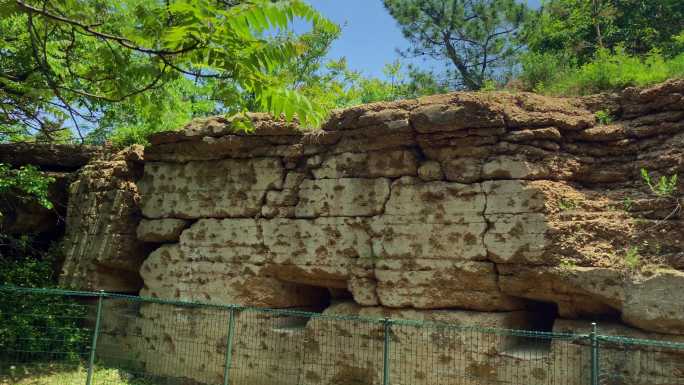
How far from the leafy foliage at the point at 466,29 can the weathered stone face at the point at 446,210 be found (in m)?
8.34

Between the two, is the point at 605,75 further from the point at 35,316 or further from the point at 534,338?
the point at 35,316

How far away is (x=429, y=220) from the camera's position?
764cm

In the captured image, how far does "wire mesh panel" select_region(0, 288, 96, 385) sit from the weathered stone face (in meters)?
1.70

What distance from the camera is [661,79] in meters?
7.24

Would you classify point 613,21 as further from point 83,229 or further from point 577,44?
point 83,229

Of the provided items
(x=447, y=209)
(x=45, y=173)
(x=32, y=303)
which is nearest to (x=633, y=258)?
(x=447, y=209)

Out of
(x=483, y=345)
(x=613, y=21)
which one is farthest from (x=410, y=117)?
(x=613, y=21)

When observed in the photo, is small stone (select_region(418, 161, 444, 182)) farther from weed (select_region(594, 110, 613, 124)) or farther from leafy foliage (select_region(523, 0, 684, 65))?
leafy foliage (select_region(523, 0, 684, 65))

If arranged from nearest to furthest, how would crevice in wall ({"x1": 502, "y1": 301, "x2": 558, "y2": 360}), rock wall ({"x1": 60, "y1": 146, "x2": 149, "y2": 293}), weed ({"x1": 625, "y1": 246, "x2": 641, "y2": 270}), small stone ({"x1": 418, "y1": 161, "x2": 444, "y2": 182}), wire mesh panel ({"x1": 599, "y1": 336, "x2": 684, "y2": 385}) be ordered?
wire mesh panel ({"x1": 599, "y1": 336, "x2": 684, "y2": 385})
weed ({"x1": 625, "y1": 246, "x2": 641, "y2": 270})
crevice in wall ({"x1": 502, "y1": 301, "x2": 558, "y2": 360})
small stone ({"x1": 418, "y1": 161, "x2": 444, "y2": 182})
rock wall ({"x1": 60, "y1": 146, "x2": 149, "y2": 293})

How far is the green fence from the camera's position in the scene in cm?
644

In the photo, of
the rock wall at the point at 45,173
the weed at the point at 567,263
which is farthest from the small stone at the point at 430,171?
the rock wall at the point at 45,173

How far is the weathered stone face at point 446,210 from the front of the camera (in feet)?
21.9

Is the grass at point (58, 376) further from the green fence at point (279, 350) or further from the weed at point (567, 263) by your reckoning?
the weed at point (567, 263)

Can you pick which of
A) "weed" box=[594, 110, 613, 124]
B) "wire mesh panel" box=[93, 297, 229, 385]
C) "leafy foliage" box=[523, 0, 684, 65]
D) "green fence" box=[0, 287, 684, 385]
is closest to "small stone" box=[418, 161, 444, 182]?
"green fence" box=[0, 287, 684, 385]
